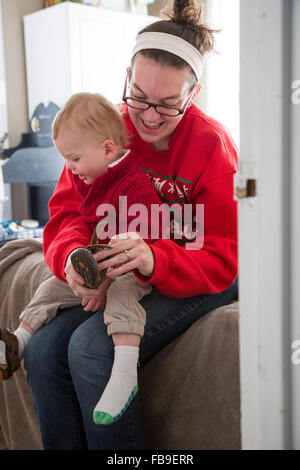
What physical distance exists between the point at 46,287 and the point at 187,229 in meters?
0.39

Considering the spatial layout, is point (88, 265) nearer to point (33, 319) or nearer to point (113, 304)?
point (113, 304)

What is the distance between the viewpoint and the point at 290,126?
598 millimetres

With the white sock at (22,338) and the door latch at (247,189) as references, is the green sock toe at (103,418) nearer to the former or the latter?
the white sock at (22,338)

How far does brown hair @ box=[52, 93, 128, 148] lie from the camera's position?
47.7 inches

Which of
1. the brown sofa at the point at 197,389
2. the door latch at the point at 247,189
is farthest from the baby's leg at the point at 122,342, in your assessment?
the door latch at the point at 247,189

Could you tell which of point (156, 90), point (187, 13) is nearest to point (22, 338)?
point (156, 90)

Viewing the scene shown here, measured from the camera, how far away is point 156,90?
115 cm

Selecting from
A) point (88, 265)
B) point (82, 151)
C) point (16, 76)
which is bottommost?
point (88, 265)

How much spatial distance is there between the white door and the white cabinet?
8.60ft

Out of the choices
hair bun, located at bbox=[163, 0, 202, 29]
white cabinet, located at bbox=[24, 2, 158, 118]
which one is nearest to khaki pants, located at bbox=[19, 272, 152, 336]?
hair bun, located at bbox=[163, 0, 202, 29]

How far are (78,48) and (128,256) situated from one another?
92.9 inches

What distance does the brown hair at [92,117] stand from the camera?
3.98 ft

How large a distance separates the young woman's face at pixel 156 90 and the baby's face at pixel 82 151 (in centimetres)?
12
